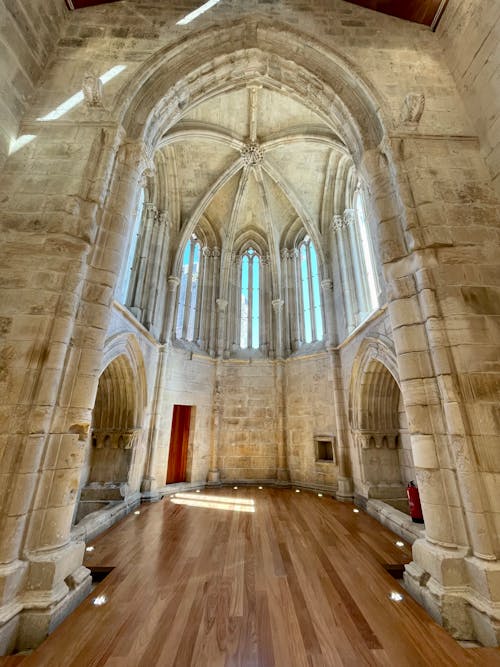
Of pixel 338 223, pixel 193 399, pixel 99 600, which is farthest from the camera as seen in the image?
pixel 338 223

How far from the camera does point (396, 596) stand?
286 cm

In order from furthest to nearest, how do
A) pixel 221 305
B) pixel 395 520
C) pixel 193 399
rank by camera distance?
pixel 221 305 < pixel 193 399 < pixel 395 520

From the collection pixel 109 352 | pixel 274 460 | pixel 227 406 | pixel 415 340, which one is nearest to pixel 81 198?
pixel 109 352

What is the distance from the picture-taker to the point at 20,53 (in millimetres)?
4180

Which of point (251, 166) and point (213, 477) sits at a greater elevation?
point (251, 166)

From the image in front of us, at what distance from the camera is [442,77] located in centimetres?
468

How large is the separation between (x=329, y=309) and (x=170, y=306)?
5.02 meters

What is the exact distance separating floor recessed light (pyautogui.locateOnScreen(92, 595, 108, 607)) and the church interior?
29mm

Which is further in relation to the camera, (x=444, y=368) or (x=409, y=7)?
(x=409, y=7)

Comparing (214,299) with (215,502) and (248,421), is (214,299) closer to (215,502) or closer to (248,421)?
(248,421)

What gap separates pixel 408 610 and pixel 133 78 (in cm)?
786

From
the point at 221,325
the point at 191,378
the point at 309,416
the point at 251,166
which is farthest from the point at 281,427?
the point at 251,166

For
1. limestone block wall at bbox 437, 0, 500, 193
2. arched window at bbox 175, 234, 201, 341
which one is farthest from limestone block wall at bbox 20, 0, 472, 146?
arched window at bbox 175, 234, 201, 341

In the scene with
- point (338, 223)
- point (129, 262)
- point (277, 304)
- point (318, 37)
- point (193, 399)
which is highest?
point (318, 37)
